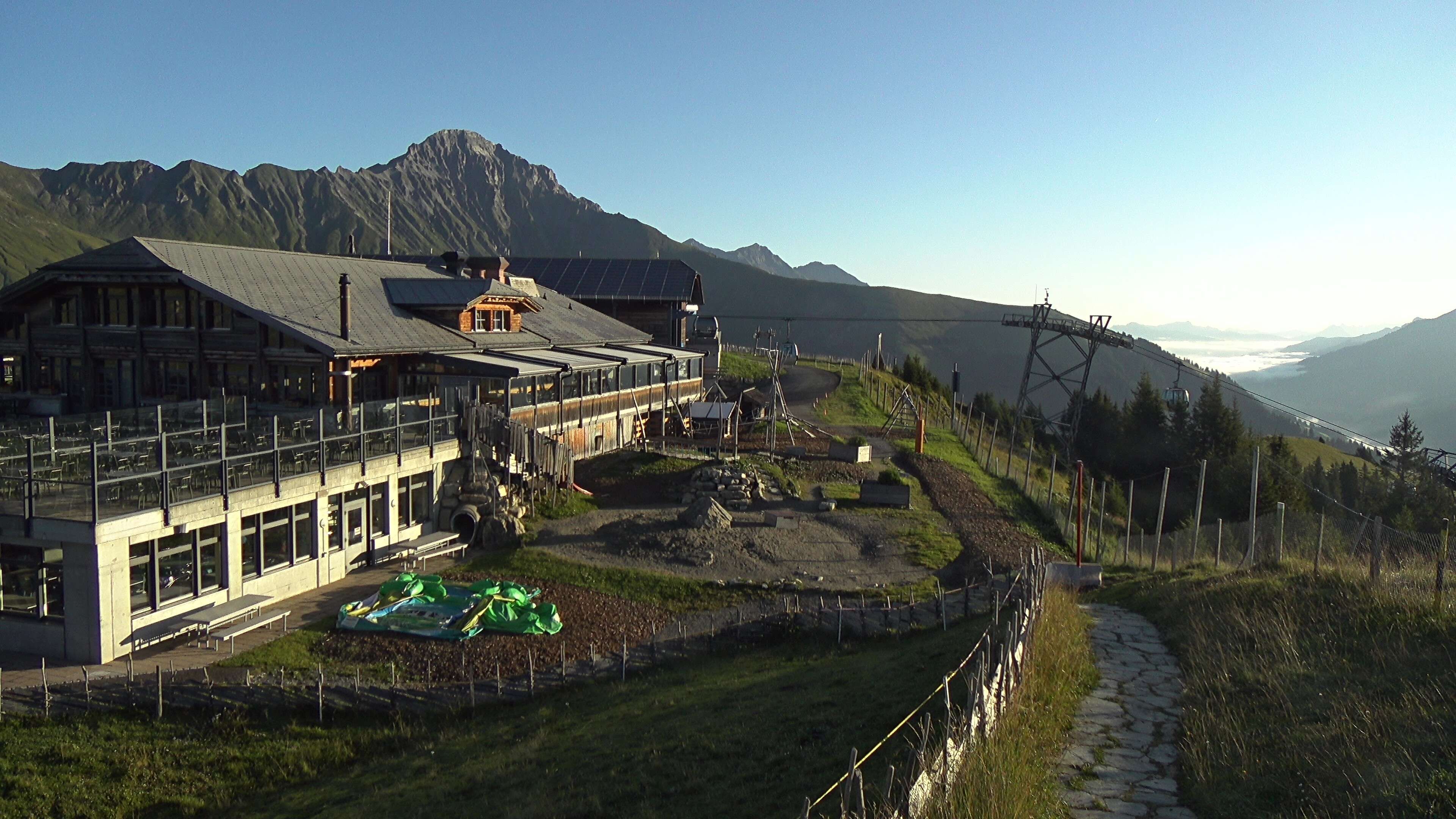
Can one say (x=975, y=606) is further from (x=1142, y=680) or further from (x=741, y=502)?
(x=741, y=502)

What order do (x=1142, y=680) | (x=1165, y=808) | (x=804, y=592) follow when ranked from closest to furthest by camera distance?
(x=1165, y=808)
(x=1142, y=680)
(x=804, y=592)

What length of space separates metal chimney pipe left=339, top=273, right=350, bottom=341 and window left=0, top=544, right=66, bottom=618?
11624 mm

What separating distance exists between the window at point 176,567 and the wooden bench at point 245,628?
108 centimetres

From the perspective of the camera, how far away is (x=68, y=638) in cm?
1633

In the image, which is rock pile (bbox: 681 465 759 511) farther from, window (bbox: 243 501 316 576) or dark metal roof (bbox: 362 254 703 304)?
dark metal roof (bbox: 362 254 703 304)

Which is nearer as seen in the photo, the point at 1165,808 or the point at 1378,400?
the point at 1165,808

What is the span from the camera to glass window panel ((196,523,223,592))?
59.9ft

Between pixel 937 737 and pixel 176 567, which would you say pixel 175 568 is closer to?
pixel 176 567

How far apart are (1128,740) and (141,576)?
1678cm

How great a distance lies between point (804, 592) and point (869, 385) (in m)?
41.2

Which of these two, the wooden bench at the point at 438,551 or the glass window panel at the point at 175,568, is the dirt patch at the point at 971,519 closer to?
the wooden bench at the point at 438,551

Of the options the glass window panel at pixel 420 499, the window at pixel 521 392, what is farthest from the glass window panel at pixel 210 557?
the window at pixel 521 392

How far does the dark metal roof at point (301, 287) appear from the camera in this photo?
27.5 meters

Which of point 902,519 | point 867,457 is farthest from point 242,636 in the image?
point 867,457
